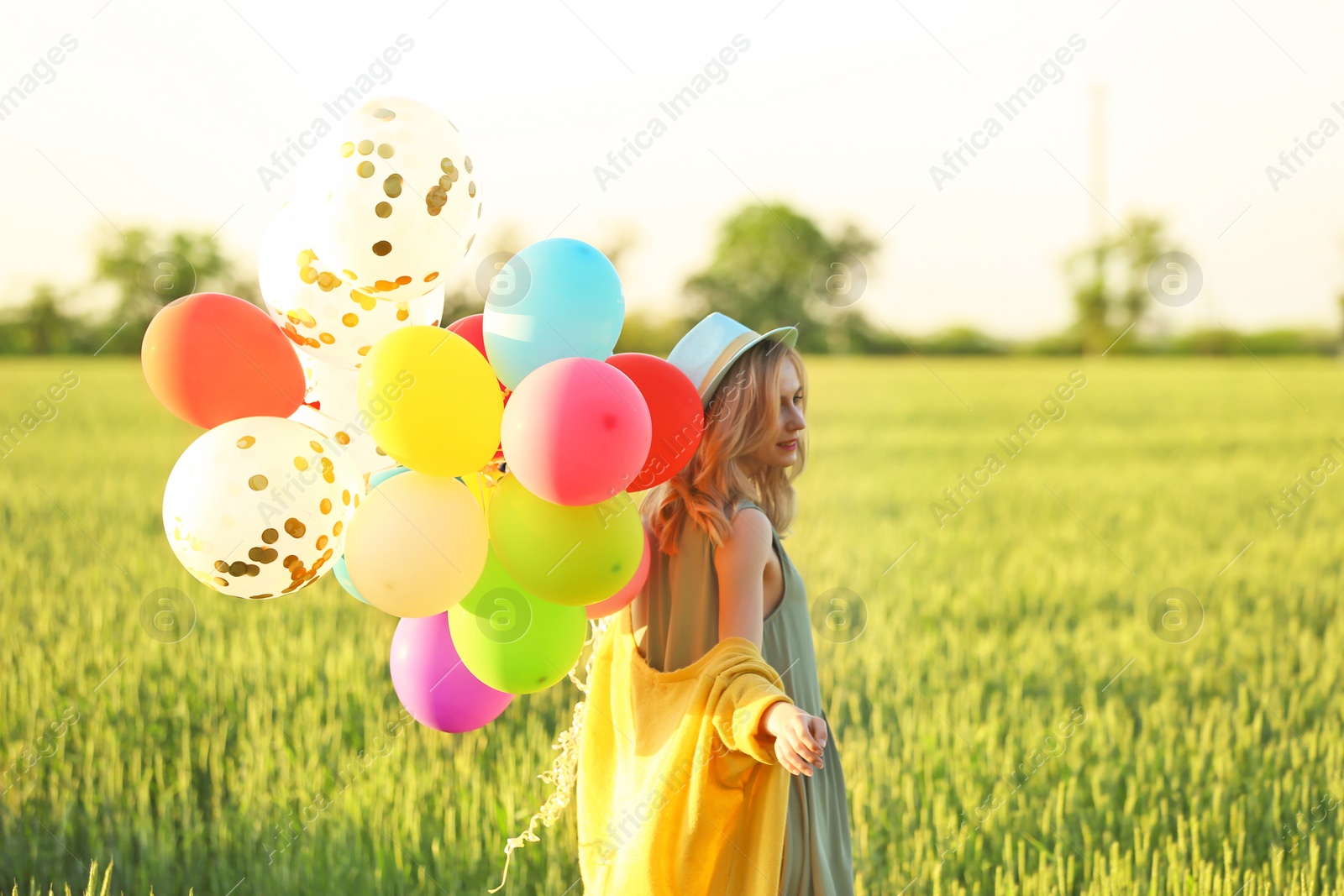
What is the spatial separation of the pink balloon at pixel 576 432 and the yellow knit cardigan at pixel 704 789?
440 mm

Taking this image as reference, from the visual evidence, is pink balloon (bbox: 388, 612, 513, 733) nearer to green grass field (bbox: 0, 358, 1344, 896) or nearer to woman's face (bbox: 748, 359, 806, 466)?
woman's face (bbox: 748, 359, 806, 466)

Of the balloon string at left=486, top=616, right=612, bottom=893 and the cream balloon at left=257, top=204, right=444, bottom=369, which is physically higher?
the cream balloon at left=257, top=204, right=444, bottom=369

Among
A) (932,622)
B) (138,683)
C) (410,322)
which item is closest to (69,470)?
(138,683)

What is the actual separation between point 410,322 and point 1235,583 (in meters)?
6.19

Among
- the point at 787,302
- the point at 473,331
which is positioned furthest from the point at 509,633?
the point at 787,302

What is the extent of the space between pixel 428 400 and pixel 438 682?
26.3 inches

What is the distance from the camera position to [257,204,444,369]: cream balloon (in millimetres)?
2150

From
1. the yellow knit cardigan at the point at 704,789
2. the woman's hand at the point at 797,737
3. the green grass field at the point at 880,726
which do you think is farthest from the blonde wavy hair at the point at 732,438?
the green grass field at the point at 880,726

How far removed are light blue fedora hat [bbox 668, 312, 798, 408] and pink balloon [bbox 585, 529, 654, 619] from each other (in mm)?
367

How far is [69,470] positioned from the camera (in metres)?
10.6

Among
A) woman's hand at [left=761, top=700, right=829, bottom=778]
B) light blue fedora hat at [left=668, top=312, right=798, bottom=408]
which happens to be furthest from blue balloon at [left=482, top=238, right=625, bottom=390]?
woman's hand at [left=761, top=700, right=829, bottom=778]

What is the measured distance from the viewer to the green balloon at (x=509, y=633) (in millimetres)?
2115

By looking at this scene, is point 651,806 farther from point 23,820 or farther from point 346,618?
point 346,618

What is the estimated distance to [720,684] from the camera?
2.00 m
